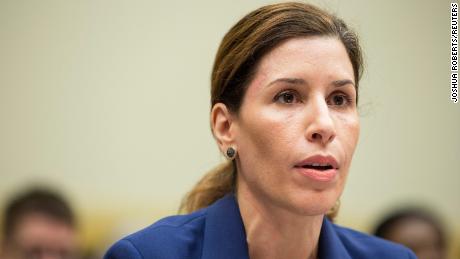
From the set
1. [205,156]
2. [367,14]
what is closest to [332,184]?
[205,156]

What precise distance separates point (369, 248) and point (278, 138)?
0.68 meters

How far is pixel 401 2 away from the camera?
15.3ft

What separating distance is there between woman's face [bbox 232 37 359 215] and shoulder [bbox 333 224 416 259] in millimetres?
450

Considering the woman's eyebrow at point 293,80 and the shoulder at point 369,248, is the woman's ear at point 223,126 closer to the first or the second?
the woman's eyebrow at point 293,80

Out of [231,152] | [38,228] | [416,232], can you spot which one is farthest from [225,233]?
[416,232]

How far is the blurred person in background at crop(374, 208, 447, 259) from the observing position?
3387 millimetres

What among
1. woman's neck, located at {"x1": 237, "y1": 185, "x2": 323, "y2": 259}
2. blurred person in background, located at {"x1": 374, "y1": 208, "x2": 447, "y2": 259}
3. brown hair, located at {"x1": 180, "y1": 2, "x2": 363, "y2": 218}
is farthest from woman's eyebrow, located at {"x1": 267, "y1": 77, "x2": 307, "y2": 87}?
blurred person in background, located at {"x1": 374, "y1": 208, "x2": 447, "y2": 259}

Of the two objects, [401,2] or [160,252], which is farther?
[401,2]

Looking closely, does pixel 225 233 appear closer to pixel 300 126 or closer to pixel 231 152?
pixel 231 152

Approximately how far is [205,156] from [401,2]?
163 centimetres

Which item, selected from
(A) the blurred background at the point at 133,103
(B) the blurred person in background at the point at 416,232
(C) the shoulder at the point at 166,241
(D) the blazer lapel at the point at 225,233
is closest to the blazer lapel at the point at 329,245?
(D) the blazer lapel at the point at 225,233

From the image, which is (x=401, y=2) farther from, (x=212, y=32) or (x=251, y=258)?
(x=251, y=258)

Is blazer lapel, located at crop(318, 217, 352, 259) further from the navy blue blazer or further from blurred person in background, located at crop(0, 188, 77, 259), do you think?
blurred person in background, located at crop(0, 188, 77, 259)

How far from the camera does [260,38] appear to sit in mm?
2186
